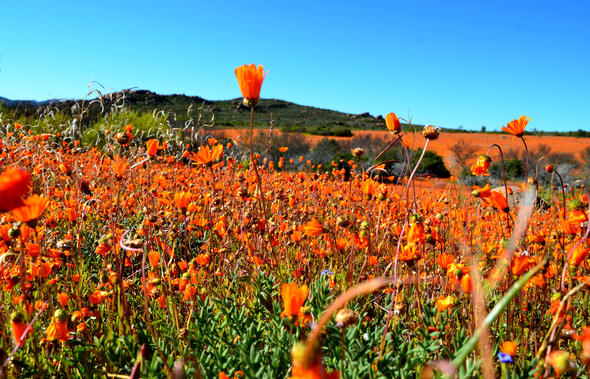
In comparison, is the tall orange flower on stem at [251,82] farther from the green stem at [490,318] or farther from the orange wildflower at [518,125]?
the orange wildflower at [518,125]

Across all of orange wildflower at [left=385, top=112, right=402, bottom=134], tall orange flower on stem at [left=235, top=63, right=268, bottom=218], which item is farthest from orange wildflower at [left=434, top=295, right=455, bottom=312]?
tall orange flower on stem at [left=235, top=63, right=268, bottom=218]

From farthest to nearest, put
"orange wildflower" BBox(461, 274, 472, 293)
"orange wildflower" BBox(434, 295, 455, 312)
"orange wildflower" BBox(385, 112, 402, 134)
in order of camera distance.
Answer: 1. "orange wildflower" BBox(385, 112, 402, 134)
2. "orange wildflower" BBox(434, 295, 455, 312)
3. "orange wildflower" BBox(461, 274, 472, 293)

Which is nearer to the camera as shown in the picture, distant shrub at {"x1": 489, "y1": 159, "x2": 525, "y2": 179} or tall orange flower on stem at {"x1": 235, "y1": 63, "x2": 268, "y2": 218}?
tall orange flower on stem at {"x1": 235, "y1": 63, "x2": 268, "y2": 218}

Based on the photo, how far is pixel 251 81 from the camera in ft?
4.15

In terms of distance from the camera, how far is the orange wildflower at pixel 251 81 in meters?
1.25

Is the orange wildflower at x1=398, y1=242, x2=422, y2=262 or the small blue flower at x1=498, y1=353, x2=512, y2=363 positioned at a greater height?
the orange wildflower at x1=398, y1=242, x2=422, y2=262

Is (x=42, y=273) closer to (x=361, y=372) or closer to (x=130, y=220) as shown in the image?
(x=361, y=372)

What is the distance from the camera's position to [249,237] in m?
2.61

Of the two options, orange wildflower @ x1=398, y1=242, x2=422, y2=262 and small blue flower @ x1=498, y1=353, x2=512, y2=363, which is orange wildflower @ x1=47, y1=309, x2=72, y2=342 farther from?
small blue flower @ x1=498, y1=353, x2=512, y2=363

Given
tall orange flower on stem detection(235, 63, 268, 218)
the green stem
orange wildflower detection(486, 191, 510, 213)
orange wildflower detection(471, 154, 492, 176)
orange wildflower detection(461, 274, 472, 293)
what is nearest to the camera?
the green stem

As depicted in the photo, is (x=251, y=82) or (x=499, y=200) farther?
(x=499, y=200)

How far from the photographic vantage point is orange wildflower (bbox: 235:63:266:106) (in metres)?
1.25

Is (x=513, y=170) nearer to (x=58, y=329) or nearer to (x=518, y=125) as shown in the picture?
(x=518, y=125)

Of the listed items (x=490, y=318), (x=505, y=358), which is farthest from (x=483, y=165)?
(x=490, y=318)
